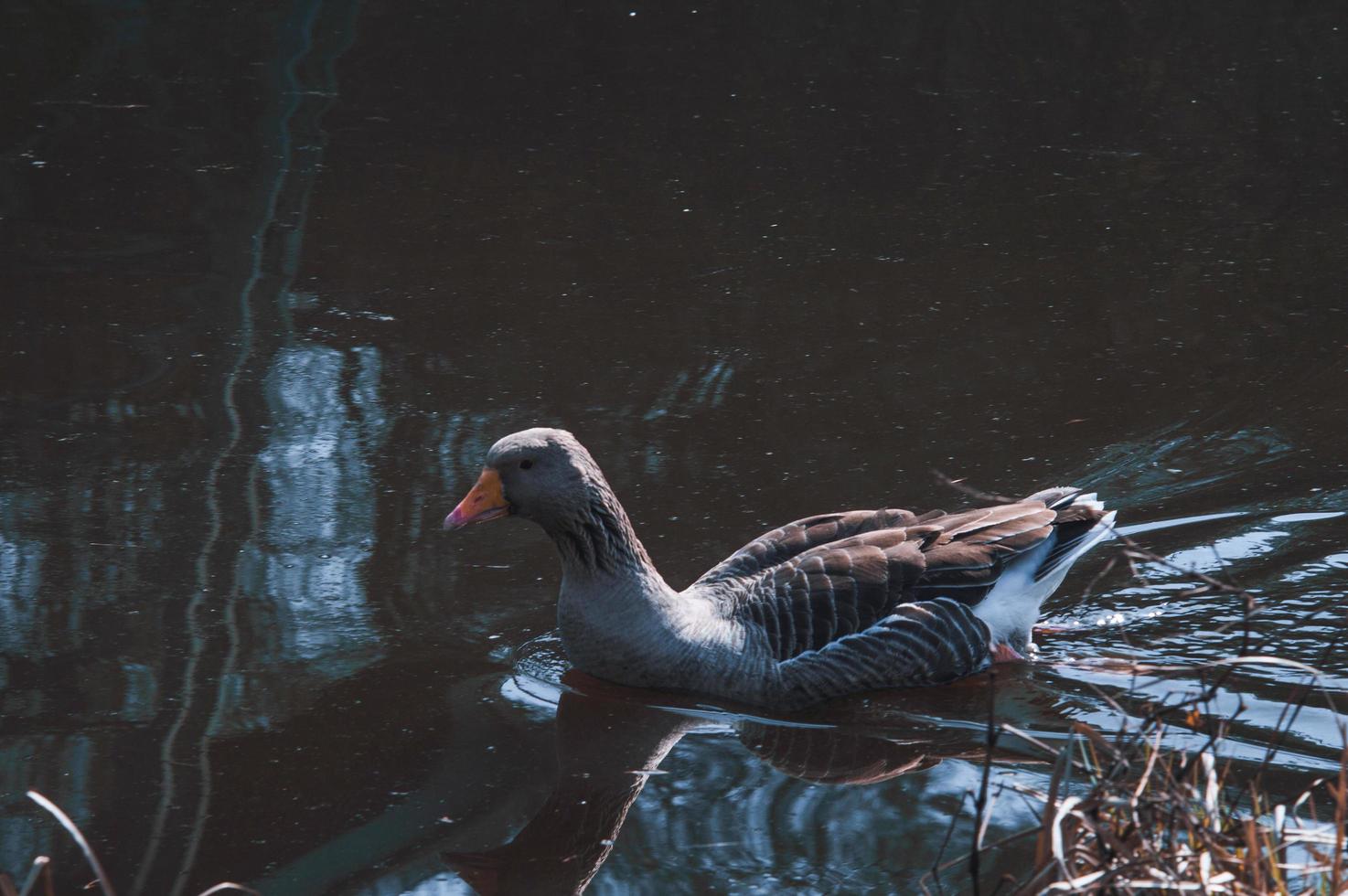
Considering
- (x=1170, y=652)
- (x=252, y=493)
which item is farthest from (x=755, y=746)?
Result: (x=252, y=493)

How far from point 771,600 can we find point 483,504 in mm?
1085

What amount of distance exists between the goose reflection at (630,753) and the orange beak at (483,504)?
0.67 m

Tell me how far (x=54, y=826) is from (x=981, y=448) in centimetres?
422

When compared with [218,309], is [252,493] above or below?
below

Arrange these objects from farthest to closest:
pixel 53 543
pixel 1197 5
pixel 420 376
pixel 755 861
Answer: pixel 1197 5 < pixel 420 376 < pixel 53 543 < pixel 755 861

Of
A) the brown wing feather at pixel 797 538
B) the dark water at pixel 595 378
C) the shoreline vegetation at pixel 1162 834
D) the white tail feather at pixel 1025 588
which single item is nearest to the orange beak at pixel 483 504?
the dark water at pixel 595 378

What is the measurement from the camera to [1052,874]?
3.66 metres

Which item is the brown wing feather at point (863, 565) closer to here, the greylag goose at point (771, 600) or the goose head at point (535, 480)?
the greylag goose at point (771, 600)

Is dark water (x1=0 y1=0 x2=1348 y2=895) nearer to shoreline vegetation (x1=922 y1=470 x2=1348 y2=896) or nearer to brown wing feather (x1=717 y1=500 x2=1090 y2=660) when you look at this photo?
brown wing feather (x1=717 y1=500 x2=1090 y2=660)

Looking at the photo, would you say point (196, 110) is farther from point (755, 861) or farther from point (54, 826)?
point (755, 861)

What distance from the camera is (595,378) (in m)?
8.16

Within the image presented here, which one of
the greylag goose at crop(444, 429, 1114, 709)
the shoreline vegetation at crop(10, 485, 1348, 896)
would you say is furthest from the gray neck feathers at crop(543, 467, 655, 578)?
the shoreline vegetation at crop(10, 485, 1348, 896)

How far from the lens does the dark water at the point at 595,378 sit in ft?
16.8

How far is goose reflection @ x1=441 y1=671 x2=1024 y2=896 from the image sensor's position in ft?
15.5
